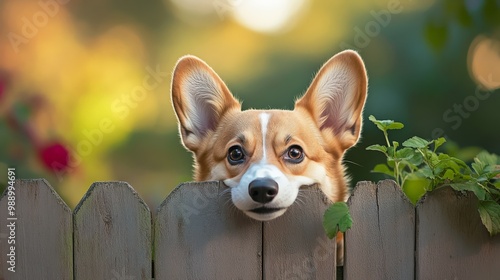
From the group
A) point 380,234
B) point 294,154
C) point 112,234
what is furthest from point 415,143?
Result: point 112,234

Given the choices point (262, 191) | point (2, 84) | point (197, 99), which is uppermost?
point (2, 84)

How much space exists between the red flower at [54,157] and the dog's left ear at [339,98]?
1.18 m

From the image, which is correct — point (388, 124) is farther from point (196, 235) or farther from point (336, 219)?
point (196, 235)

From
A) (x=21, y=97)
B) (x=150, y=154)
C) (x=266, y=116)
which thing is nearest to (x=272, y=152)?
(x=266, y=116)

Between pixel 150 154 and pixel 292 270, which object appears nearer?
pixel 292 270

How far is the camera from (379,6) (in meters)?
3.38

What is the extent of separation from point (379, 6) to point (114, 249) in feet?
6.76

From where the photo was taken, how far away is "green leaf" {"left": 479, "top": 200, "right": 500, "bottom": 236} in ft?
6.16

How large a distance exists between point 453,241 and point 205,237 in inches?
28.0

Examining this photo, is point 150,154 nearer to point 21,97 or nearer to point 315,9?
point 21,97

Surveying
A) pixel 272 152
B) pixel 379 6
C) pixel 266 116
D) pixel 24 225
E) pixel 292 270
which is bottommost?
pixel 292 270

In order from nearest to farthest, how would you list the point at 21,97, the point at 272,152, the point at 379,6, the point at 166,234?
the point at 166,234
the point at 272,152
the point at 21,97
the point at 379,6

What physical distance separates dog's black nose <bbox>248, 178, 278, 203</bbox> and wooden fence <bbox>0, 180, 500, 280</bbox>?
0.31 ft

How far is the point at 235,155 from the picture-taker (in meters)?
2.11
